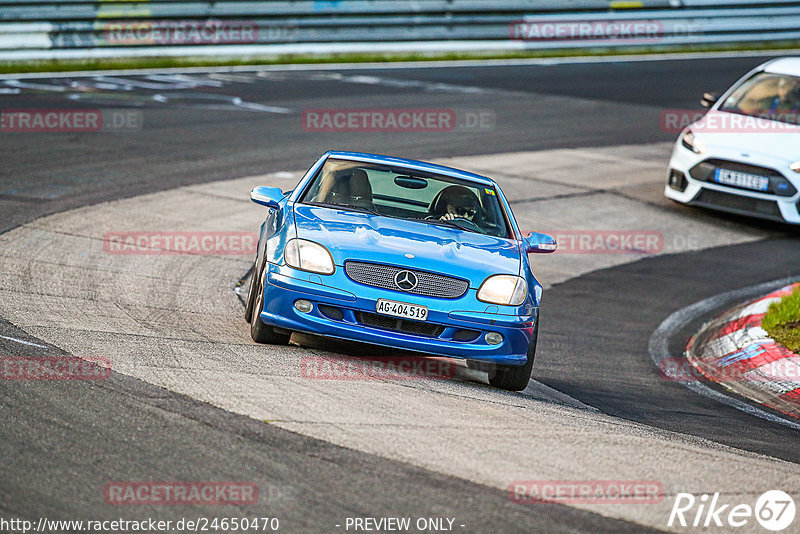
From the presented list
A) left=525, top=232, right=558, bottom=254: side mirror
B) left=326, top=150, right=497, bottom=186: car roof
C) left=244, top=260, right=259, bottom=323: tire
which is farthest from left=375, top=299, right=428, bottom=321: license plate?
left=326, top=150, right=497, bottom=186: car roof

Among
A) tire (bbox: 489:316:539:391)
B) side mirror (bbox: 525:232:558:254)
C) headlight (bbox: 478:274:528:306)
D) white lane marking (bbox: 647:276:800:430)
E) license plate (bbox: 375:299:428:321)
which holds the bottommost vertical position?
white lane marking (bbox: 647:276:800:430)

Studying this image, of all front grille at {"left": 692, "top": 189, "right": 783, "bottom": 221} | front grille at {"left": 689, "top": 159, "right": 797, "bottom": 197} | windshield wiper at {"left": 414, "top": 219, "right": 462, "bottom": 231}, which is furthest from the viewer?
front grille at {"left": 692, "top": 189, "right": 783, "bottom": 221}

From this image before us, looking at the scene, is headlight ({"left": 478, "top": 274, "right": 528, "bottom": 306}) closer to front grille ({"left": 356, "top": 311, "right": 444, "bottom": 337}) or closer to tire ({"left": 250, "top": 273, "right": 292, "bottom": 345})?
front grille ({"left": 356, "top": 311, "right": 444, "bottom": 337})

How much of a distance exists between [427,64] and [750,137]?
39.4 ft

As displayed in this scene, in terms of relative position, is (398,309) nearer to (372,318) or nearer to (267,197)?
(372,318)

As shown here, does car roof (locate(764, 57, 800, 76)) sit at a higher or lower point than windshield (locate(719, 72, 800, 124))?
higher

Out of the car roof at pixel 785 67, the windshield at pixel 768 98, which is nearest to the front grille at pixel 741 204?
the windshield at pixel 768 98

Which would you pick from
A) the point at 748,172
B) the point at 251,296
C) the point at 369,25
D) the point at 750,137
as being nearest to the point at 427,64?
the point at 369,25

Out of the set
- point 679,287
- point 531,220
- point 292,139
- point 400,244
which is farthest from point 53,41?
point 400,244

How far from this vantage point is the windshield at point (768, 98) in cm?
1527

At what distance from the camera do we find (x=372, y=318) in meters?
7.22

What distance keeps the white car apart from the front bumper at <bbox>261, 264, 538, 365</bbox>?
795cm

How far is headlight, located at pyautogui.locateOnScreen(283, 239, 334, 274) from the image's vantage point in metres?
7.29

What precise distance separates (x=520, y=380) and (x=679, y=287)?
4847 millimetres
